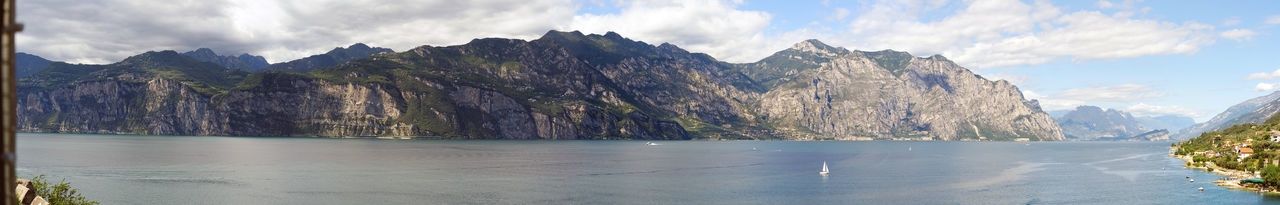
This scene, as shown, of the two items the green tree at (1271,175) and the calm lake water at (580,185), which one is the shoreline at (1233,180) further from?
the calm lake water at (580,185)

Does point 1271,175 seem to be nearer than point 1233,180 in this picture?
Yes

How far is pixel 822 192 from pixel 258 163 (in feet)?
461

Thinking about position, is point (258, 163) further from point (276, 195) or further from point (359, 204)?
point (359, 204)

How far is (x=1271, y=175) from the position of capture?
371 feet

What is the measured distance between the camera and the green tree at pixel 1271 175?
368 ft

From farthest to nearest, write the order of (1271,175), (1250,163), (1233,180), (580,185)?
(1250,163) → (1233,180) → (580,185) → (1271,175)

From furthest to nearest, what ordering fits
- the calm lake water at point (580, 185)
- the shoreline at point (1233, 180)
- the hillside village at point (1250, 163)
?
the hillside village at point (1250, 163) → the shoreline at point (1233, 180) → the calm lake water at point (580, 185)

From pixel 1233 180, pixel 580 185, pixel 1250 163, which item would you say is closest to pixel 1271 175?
pixel 1233 180

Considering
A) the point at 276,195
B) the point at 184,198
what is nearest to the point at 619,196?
the point at 276,195

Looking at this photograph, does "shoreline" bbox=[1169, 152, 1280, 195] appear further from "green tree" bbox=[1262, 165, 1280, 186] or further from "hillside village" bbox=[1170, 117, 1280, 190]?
"green tree" bbox=[1262, 165, 1280, 186]

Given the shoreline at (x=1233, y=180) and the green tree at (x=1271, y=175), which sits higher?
the green tree at (x=1271, y=175)

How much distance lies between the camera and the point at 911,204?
99.2 meters

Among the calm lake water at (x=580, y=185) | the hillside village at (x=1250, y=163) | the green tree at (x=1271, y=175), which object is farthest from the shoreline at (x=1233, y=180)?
the calm lake water at (x=580, y=185)

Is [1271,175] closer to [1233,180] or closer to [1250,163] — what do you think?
[1233,180]
